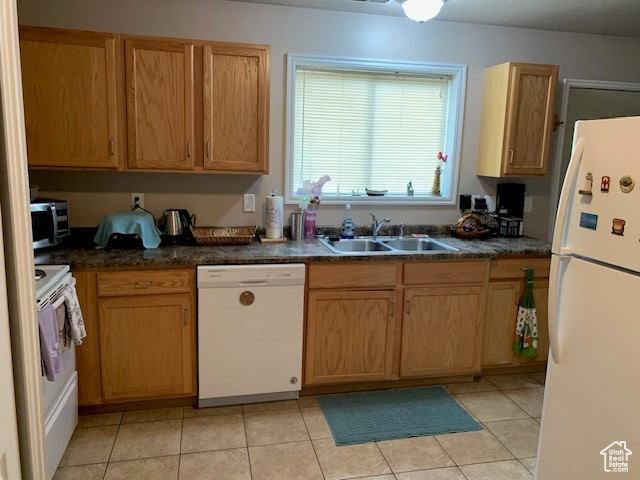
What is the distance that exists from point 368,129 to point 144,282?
72.5 inches

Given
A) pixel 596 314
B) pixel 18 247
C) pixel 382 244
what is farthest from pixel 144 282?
pixel 596 314

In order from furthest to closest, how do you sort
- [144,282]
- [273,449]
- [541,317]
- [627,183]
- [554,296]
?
1. [541,317]
2. [144,282]
3. [273,449]
4. [554,296]
5. [627,183]

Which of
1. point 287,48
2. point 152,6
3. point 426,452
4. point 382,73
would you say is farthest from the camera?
point 382,73

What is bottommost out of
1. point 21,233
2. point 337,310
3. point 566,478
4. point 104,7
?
point 566,478

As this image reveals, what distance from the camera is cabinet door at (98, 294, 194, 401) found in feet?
8.26

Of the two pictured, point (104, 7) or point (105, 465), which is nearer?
point (105, 465)

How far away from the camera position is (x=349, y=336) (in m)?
2.82

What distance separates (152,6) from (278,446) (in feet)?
8.48

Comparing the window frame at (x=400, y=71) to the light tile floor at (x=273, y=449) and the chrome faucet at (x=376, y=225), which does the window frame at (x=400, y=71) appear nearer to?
the chrome faucet at (x=376, y=225)

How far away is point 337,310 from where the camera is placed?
9.10ft

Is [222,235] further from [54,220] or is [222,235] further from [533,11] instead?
[533,11]

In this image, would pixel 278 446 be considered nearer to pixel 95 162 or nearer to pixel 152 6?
pixel 95 162

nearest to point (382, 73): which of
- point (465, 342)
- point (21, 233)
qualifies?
point (465, 342)

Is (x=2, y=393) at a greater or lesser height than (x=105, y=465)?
greater
